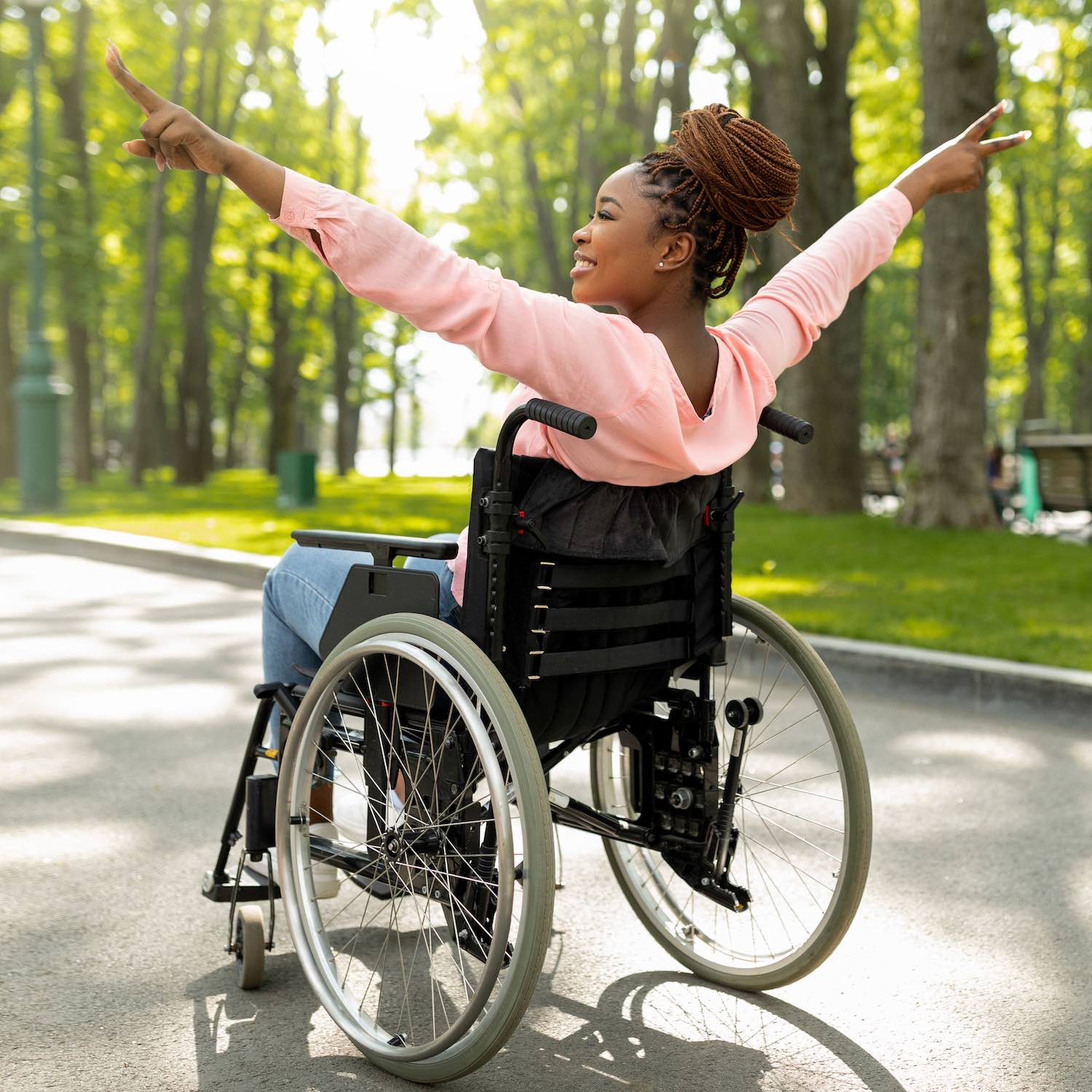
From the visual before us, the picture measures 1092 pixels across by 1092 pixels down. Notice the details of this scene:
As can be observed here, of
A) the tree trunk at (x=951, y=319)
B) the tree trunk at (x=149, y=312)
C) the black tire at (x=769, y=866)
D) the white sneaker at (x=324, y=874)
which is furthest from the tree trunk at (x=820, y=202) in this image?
the white sneaker at (x=324, y=874)

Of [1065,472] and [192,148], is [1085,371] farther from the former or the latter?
[192,148]

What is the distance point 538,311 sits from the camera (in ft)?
7.73

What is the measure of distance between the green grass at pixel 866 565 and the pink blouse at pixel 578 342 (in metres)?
3.92

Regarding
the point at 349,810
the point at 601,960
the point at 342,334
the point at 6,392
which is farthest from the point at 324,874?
the point at 342,334

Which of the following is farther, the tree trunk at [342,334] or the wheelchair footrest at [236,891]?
the tree trunk at [342,334]

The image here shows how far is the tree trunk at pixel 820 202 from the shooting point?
16047 mm

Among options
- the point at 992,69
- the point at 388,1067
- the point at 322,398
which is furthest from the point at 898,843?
the point at 322,398

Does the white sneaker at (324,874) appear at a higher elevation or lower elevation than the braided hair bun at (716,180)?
lower

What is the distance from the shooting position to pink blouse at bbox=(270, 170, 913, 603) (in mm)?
2250

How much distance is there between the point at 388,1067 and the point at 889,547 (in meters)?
9.52

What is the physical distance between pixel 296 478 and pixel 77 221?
6.67 m

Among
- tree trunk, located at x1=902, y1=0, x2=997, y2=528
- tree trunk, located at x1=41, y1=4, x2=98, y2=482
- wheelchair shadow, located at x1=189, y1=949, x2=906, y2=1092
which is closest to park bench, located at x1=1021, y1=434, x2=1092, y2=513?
tree trunk, located at x1=902, y1=0, x2=997, y2=528

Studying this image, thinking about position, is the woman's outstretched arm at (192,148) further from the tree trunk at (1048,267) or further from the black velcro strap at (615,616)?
the tree trunk at (1048,267)

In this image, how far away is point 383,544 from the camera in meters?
2.77
